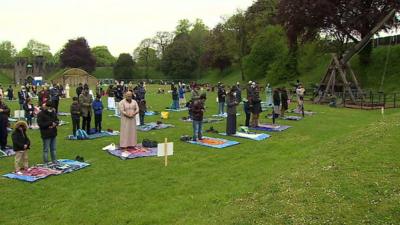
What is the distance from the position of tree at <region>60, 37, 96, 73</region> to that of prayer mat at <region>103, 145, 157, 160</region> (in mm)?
92009

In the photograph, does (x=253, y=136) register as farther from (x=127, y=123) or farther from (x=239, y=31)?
(x=239, y=31)

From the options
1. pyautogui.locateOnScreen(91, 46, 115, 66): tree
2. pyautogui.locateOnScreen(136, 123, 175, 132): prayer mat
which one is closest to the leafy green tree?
pyautogui.locateOnScreen(136, 123, 175, 132): prayer mat

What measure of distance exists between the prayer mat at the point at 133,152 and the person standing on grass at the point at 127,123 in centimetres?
27

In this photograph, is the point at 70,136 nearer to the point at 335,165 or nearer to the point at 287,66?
the point at 335,165

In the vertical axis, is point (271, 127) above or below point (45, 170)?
above

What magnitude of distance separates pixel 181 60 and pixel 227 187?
270ft

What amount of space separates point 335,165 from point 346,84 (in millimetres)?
24207

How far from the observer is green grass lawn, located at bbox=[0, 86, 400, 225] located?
26.3ft

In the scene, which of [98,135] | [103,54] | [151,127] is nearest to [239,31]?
[151,127]

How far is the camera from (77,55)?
103000 mm

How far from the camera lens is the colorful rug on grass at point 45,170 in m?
11.8

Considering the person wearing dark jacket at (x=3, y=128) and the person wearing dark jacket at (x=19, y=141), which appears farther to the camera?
the person wearing dark jacket at (x=3, y=128)

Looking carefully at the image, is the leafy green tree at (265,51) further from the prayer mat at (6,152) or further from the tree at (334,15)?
the prayer mat at (6,152)

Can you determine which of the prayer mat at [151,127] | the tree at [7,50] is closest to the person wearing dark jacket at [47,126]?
the prayer mat at [151,127]
